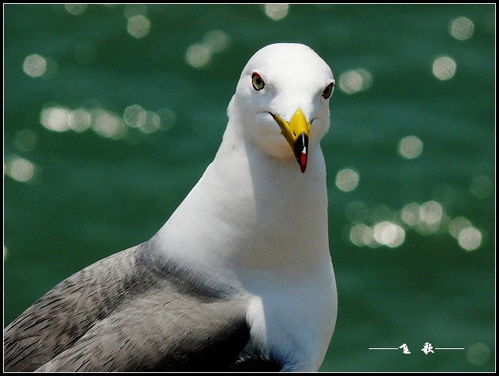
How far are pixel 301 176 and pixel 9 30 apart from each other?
A: 3.87m

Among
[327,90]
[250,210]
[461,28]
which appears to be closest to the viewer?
[327,90]

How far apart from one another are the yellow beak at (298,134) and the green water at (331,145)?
8.29ft

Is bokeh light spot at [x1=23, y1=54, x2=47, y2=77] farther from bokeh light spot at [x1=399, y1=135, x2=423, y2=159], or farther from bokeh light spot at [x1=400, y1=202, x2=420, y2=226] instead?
bokeh light spot at [x1=400, y1=202, x2=420, y2=226]

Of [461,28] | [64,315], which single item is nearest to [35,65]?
[461,28]

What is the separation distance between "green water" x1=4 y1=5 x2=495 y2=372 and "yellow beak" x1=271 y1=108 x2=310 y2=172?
2526 mm

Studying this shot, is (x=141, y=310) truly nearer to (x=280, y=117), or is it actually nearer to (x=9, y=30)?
(x=280, y=117)

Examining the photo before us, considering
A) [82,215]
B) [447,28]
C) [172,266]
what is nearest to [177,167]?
[82,215]

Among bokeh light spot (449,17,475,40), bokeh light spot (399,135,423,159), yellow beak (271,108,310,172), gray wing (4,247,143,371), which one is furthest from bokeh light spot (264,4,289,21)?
yellow beak (271,108,310,172)

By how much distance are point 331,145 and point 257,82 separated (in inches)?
124

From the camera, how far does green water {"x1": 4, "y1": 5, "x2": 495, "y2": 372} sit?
5.46m

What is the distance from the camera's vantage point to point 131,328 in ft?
9.59

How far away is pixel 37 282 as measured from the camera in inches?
215

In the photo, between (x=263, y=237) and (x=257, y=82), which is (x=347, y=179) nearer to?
(x=263, y=237)

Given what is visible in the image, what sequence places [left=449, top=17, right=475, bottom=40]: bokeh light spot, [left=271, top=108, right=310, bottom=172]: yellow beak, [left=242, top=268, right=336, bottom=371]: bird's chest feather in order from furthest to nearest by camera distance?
[left=449, top=17, right=475, bottom=40]: bokeh light spot, [left=242, top=268, right=336, bottom=371]: bird's chest feather, [left=271, top=108, right=310, bottom=172]: yellow beak
